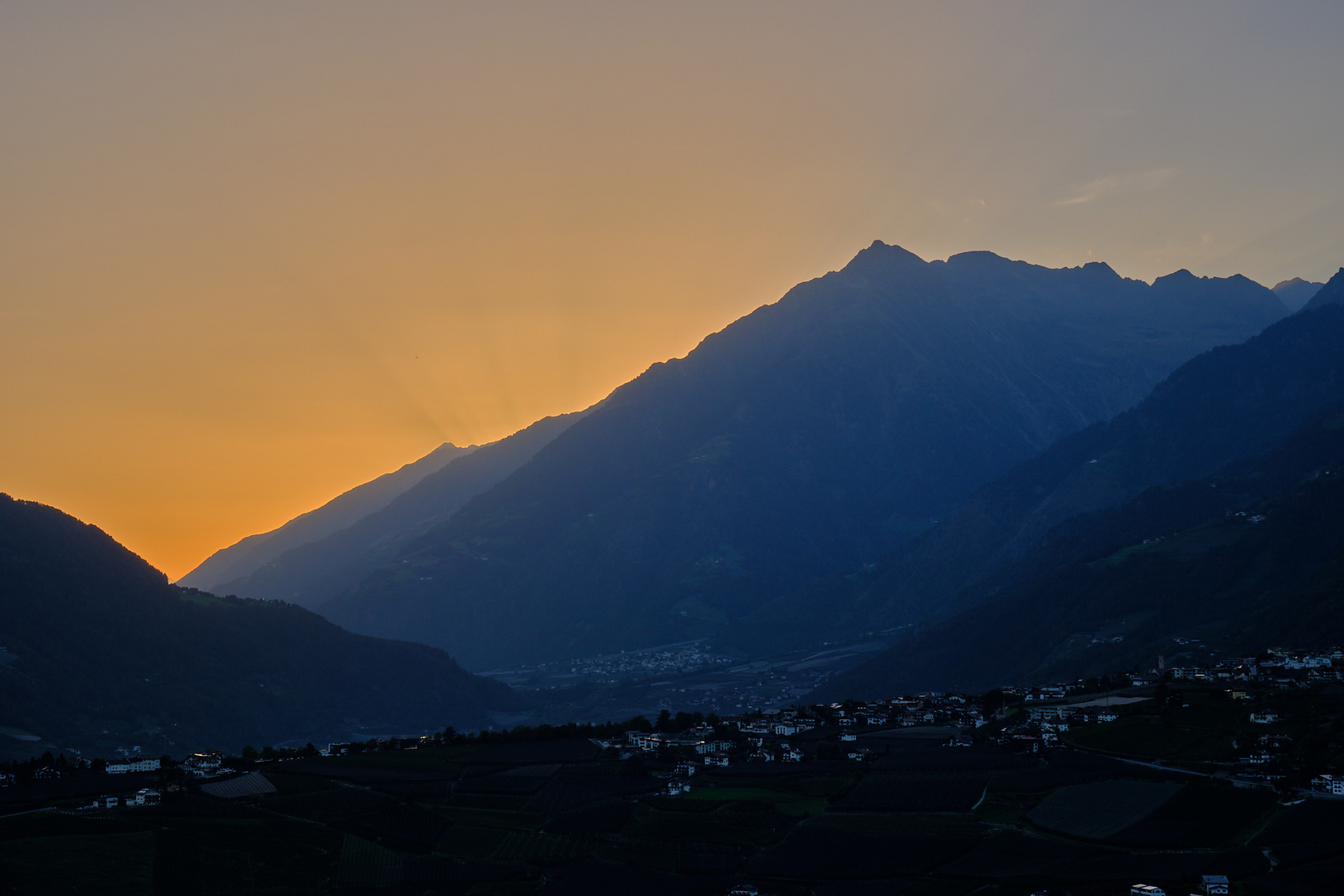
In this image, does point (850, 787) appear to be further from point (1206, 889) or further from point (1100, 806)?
point (1206, 889)

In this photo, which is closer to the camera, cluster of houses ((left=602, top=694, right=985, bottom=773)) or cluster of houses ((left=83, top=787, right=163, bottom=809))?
Result: cluster of houses ((left=83, top=787, right=163, bottom=809))

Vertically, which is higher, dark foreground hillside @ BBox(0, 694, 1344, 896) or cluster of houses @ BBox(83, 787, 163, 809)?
cluster of houses @ BBox(83, 787, 163, 809)

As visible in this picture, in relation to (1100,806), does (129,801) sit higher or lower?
higher

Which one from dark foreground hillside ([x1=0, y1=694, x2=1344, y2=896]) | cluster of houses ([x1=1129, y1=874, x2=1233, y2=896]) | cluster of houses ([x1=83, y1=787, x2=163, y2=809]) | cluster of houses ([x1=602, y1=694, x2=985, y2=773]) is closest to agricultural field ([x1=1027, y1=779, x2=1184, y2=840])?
dark foreground hillside ([x1=0, y1=694, x2=1344, y2=896])

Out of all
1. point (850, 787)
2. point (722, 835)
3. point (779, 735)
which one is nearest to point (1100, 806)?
point (850, 787)

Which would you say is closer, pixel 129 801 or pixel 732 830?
pixel 732 830

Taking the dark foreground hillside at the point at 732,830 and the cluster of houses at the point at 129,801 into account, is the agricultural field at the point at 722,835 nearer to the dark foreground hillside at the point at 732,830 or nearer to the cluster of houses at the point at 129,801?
the dark foreground hillside at the point at 732,830

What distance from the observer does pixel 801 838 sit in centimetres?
11925

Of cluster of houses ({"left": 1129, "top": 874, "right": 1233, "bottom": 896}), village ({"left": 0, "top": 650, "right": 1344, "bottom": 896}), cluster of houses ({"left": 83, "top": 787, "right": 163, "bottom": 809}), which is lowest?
cluster of houses ({"left": 1129, "top": 874, "right": 1233, "bottom": 896})

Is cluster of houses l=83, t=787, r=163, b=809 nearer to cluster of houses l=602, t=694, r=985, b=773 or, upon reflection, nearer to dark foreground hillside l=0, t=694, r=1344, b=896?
dark foreground hillside l=0, t=694, r=1344, b=896

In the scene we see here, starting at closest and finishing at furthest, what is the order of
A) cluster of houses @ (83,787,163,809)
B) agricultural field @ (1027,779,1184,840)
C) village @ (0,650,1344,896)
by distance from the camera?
1. village @ (0,650,1344,896)
2. agricultural field @ (1027,779,1184,840)
3. cluster of houses @ (83,787,163,809)

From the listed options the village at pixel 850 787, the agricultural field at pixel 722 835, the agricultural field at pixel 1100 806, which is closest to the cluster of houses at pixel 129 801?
the village at pixel 850 787

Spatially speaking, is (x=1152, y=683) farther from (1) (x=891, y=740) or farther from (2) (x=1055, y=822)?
(2) (x=1055, y=822)

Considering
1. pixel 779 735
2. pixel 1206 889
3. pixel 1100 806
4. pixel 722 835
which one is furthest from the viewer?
pixel 779 735
